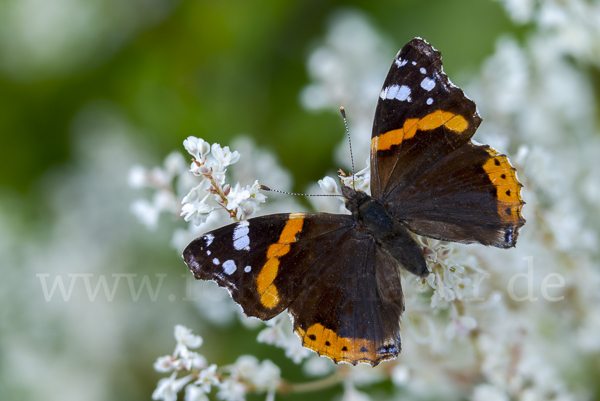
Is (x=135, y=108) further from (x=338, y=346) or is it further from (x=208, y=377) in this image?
(x=338, y=346)

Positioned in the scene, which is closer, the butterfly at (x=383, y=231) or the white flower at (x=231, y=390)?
the butterfly at (x=383, y=231)

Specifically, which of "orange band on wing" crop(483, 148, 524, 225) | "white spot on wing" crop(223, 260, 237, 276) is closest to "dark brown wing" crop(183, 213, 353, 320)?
"white spot on wing" crop(223, 260, 237, 276)

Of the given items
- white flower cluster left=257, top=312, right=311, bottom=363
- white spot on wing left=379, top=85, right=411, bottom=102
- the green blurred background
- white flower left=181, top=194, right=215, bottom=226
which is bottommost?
white flower cluster left=257, top=312, right=311, bottom=363

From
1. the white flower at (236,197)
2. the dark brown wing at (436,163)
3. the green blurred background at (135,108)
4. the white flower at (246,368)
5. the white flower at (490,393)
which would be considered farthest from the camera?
the green blurred background at (135,108)

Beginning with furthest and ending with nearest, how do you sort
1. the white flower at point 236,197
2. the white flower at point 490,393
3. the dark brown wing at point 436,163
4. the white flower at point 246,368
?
1. the white flower at point 490,393
2. the white flower at point 246,368
3. the dark brown wing at point 436,163
4. the white flower at point 236,197

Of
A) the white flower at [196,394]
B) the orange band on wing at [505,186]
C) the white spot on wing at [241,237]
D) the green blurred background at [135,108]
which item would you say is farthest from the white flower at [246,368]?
the green blurred background at [135,108]

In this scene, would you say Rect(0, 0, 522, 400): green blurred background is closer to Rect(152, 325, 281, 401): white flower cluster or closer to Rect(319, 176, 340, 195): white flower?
Rect(152, 325, 281, 401): white flower cluster

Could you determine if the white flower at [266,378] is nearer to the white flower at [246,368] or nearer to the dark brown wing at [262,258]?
the white flower at [246,368]

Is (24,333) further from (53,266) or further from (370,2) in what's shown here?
(370,2)

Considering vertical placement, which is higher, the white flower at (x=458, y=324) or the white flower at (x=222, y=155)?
the white flower at (x=222, y=155)
